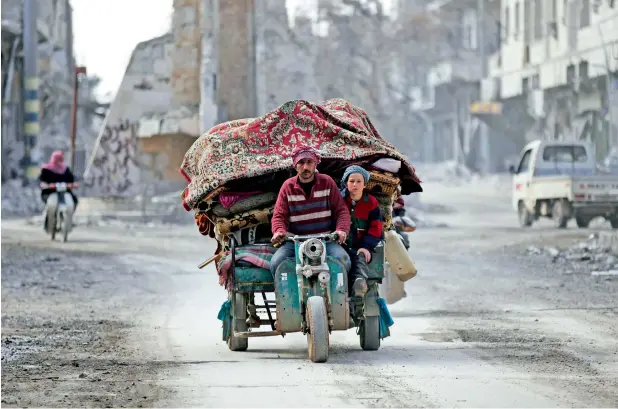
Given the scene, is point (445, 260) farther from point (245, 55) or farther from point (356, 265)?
point (245, 55)

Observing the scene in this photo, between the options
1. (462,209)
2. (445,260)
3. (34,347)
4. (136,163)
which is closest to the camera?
(34,347)

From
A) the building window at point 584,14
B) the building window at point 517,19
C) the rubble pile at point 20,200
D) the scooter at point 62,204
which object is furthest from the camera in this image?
the building window at point 517,19

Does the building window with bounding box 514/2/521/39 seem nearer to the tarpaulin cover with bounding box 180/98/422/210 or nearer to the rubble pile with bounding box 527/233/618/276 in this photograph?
the rubble pile with bounding box 527/233/618/276

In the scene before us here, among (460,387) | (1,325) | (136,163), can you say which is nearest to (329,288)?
(460,387)

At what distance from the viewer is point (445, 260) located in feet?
71.2

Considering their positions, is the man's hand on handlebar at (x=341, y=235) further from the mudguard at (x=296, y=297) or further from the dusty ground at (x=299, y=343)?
the dusty ground at (x=299, y=343)

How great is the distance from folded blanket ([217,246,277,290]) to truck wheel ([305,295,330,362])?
2.44 feet

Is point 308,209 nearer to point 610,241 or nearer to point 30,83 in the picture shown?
point 610,241

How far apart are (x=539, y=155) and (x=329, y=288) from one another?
20984 mm

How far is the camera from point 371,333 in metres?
10.5

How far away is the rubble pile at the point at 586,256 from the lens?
64.8 ft

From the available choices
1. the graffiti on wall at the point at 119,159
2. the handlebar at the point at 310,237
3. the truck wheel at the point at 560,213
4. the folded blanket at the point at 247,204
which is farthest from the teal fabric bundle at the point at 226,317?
the graffiti on wall at the point at 119,159

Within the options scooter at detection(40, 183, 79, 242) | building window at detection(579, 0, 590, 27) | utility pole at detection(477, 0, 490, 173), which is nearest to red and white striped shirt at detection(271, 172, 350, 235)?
scooter at detection(40, 183, 79, 242)

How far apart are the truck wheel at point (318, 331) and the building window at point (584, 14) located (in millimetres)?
47415
